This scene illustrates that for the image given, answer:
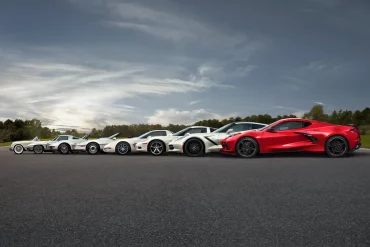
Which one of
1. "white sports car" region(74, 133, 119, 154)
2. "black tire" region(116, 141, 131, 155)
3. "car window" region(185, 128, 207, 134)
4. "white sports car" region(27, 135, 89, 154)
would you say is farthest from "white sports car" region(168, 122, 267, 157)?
"white sports car" region(27, 135, 89, 154)

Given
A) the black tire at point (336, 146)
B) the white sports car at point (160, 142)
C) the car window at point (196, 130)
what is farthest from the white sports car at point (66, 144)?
the black tire at point (336, 146)

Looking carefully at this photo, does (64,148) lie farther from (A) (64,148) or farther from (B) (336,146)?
(B) (336,146)

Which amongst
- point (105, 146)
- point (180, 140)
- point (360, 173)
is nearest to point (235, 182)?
point (360, 173)

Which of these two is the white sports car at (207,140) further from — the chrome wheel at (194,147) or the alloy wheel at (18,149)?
the alloy wheel at (18,149)

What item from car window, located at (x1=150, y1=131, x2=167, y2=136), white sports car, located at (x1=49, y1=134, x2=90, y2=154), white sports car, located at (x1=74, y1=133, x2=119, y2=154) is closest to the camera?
car window, located at (x1=150, y1=131, x2=167, y2=136)

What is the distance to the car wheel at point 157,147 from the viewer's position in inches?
641

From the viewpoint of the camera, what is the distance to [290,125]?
44.5ft

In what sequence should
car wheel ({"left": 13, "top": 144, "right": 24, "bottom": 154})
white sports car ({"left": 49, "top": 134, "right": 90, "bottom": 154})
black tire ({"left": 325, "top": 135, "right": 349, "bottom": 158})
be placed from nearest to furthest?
black tire ({"left": 325, "top": 135, "right": 349, "bottom": 158}), white sports car ({"left": 49, "top": 134, "right": 90, "bottom": 154}), car wheel ({"left": 13, "top": 144, "right": 24, "bottom": 154})

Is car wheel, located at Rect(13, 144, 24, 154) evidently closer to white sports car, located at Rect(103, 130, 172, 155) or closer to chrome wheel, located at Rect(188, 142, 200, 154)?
white sports car, located at Rect(103, 130, 172, 155)

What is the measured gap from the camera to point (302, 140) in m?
13.4

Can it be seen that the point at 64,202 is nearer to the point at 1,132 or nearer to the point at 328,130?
the point at 328,130

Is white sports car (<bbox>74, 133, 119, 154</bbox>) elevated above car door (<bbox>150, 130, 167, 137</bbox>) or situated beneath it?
situated beneath

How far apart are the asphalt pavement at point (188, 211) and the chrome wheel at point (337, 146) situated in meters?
5.53

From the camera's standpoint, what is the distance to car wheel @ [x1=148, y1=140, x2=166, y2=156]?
16281mm
